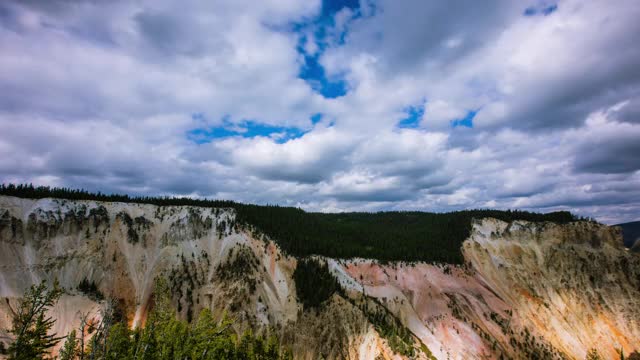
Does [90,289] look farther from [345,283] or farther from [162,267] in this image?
[345,283]

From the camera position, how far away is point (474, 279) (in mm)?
84375

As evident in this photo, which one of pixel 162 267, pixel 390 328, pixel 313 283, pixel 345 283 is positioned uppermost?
pixel 162 267

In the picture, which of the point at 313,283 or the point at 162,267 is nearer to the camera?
the point at 162,267

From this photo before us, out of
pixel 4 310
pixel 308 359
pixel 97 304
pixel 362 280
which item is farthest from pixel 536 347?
pixel 4 310

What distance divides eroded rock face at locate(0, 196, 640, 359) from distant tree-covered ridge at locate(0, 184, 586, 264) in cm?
301

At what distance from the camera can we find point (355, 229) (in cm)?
11188

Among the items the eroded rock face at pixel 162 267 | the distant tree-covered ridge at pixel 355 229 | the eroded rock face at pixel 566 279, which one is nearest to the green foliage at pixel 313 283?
the eroded rock face at pixel 162 267

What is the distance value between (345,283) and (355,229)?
44375 millimetres

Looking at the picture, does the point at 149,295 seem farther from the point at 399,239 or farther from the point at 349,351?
the point at 399,239

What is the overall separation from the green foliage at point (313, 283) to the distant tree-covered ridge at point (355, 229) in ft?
15.5

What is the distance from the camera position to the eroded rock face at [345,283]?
51094 mm

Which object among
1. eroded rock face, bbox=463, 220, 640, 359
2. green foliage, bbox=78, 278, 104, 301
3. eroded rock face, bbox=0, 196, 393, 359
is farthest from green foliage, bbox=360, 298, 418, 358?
green foliage, bbox=78, 278, 104, 301

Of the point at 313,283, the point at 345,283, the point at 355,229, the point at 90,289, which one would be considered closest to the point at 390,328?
the point at 345,283

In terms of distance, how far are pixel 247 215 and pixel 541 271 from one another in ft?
246
